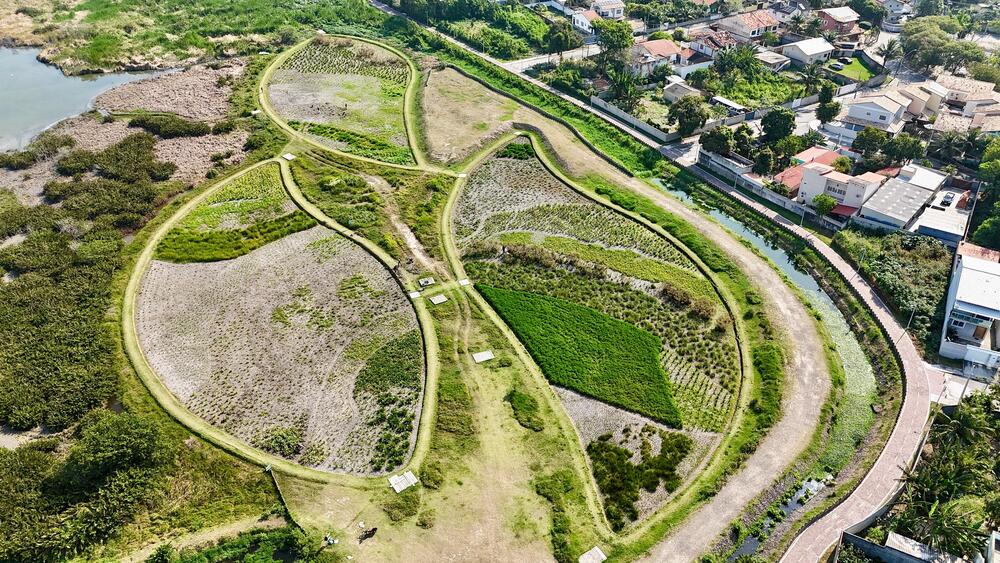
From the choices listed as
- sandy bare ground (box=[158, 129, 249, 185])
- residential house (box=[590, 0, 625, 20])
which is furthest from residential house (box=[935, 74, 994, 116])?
sandy bare ground (box=[158, 129, 249, 185])

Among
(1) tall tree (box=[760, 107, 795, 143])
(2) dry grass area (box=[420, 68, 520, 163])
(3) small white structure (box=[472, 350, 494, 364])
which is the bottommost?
(3) small white structure (box=[472, 350, 494, 364])

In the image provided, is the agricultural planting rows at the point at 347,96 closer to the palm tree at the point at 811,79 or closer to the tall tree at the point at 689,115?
the tall tree at the point at 689,115

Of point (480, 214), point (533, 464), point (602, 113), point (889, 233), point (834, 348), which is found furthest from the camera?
point (602, 113)

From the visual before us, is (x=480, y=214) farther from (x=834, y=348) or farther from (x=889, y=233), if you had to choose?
(x=889, y=233)

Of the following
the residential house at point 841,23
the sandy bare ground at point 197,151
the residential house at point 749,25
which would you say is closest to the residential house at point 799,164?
the residential house at point 749,25

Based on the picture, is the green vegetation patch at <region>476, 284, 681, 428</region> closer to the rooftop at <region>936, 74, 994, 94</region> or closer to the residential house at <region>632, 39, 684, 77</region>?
the residential house at <region>632, 39, 684, 77</region>

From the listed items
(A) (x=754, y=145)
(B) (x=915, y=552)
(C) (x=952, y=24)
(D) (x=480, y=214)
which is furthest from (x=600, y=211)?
(C) (x=952, y=24)
